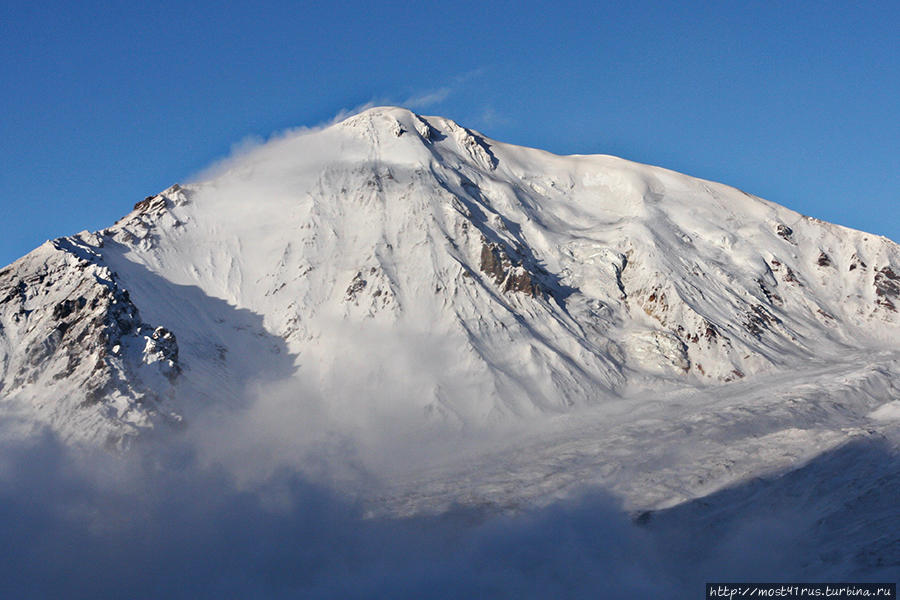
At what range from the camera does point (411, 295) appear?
148 m

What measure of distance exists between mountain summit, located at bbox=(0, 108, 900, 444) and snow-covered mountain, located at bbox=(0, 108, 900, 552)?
449 mm

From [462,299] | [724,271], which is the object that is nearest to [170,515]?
[462,299]

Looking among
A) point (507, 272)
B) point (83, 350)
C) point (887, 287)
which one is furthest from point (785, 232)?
point (83, 350)

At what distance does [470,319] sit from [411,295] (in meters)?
11.0

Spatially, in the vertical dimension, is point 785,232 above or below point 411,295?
above

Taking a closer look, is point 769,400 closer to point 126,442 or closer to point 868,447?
point 868,447

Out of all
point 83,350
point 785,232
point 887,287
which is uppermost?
point 785,232

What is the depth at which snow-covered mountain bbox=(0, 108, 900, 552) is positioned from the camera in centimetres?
11606

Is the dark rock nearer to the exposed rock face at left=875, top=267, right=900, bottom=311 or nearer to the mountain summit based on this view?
the mountain summit

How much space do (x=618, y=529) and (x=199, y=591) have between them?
42885mm

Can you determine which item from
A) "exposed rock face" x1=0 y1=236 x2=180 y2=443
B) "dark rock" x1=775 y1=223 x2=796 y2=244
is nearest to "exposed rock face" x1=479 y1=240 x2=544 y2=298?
"exposed rock face" x1=0 y1=236 x2=180 y2=443

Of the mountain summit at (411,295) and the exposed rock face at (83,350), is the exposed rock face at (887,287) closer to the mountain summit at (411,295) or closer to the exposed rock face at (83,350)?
the mountain summit at (411,295)

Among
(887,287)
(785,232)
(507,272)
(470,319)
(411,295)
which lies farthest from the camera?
(785,232)

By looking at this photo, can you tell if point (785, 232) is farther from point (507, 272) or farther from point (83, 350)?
point (83, 350)
